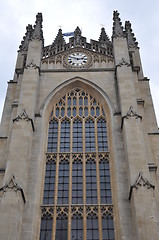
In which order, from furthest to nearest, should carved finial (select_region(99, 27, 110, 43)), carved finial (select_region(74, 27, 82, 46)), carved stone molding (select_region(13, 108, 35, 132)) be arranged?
carved finial (select_region(99, 27, 110, 43)) → carved finial (select_region(74, 27, 82, 46)) → carved stone molding (select_region(13, 108, 35, 132))

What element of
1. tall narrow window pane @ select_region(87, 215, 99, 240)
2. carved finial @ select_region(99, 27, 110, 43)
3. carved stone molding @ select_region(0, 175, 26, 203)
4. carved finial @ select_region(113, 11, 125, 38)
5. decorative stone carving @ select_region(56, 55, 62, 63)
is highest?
carved finial @ select_region(99, 27, 110, 43)

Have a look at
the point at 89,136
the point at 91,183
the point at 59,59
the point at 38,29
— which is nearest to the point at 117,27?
the point at 59,59

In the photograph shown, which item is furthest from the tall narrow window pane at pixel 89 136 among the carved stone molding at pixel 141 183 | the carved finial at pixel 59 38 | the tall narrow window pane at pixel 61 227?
the carved finial at pixel 59 38

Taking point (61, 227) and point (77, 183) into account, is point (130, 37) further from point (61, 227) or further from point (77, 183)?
point (61, 227)

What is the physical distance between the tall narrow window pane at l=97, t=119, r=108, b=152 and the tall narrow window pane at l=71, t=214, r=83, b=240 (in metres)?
4.72

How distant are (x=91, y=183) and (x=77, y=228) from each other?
2789 mm

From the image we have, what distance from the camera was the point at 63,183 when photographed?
725 inches

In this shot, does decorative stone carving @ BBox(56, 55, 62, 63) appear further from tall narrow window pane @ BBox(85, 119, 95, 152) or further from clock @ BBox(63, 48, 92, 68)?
tall narrow window pane @ BBox(85, 119, 95, 152)

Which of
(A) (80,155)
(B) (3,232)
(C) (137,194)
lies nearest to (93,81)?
(A) (80,155)

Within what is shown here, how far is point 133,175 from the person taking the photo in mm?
16688

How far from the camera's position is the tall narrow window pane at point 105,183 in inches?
696

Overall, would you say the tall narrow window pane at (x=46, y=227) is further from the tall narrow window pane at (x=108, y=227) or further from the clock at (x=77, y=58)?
the clock at (x=77, y=58)

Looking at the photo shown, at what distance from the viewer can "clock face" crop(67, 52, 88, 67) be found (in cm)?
2558

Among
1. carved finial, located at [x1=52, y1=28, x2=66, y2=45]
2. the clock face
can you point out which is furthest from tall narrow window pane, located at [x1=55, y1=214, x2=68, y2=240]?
carved finial, located at [x1=52, y1=28, x2=66, y2=45]
